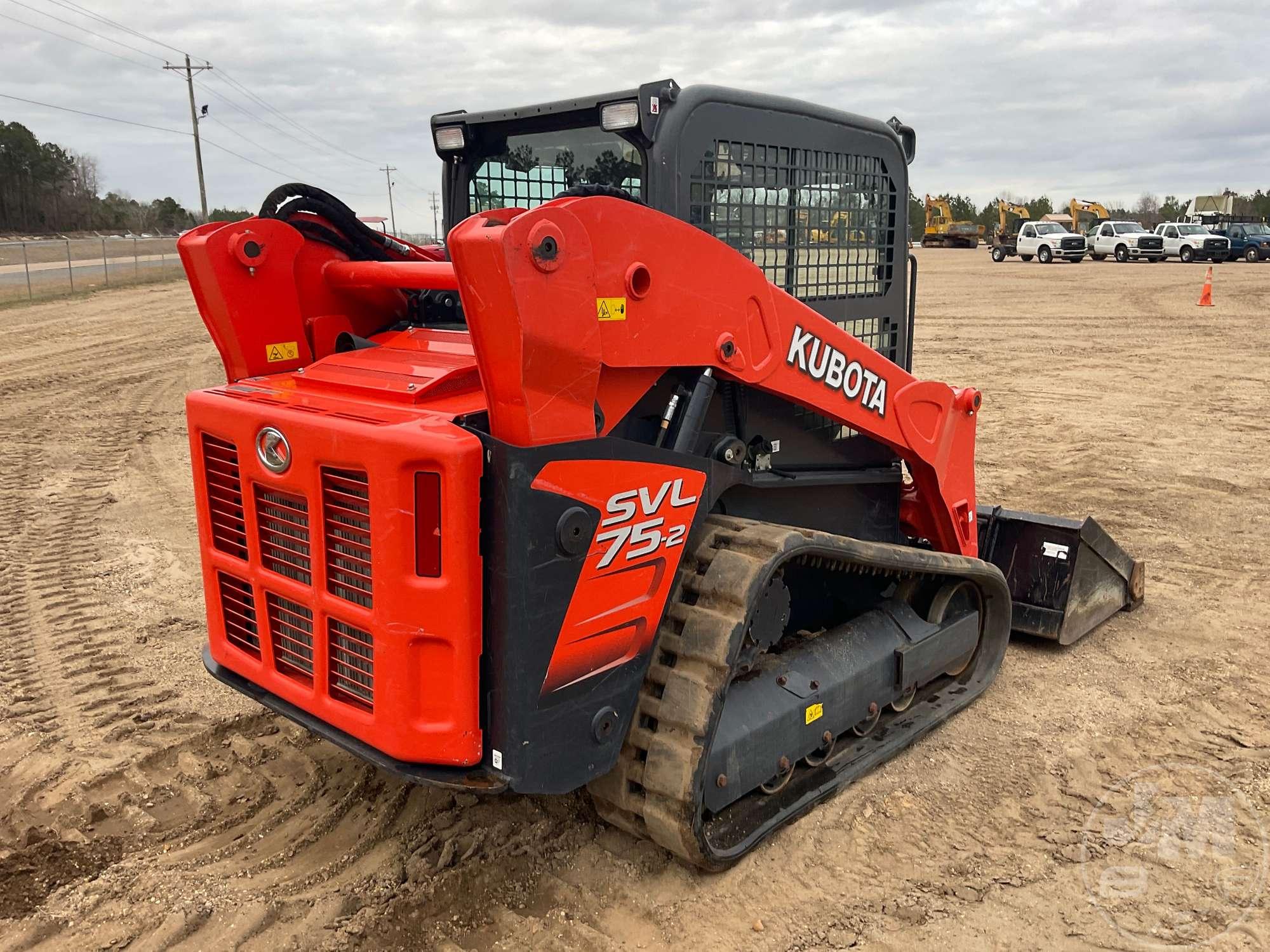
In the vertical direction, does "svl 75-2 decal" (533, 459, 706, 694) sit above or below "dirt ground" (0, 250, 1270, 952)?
above

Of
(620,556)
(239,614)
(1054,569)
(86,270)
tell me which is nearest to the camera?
(620,556)

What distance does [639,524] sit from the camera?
2.72 metres

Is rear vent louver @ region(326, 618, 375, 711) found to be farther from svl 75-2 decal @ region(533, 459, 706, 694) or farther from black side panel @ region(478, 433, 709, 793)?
svl 75-2 decal @ region(533, 459, 706, 694)

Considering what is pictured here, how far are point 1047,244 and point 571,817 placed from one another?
3670cm

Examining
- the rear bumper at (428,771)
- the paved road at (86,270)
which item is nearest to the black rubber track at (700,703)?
the rear bumper at (428,771)

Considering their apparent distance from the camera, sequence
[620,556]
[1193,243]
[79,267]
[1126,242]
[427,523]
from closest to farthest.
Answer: [427,523] → [620,556] → [79,267] → [1193,243] → [1126,242]

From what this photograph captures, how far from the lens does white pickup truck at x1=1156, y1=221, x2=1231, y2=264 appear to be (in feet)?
108

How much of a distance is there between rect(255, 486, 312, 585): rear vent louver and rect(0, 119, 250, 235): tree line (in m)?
59.3

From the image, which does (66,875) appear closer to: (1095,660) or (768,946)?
(768,946)

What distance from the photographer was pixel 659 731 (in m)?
2.91

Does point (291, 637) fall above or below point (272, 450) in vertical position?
below

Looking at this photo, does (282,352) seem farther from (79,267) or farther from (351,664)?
(79,267)

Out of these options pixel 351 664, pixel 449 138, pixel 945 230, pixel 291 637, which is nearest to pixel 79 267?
pixel 449 138

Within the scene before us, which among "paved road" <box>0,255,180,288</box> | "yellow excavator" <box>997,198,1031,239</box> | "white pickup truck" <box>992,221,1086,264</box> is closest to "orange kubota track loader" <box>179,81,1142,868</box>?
"paved road" <box>0,255,180,288</box>
